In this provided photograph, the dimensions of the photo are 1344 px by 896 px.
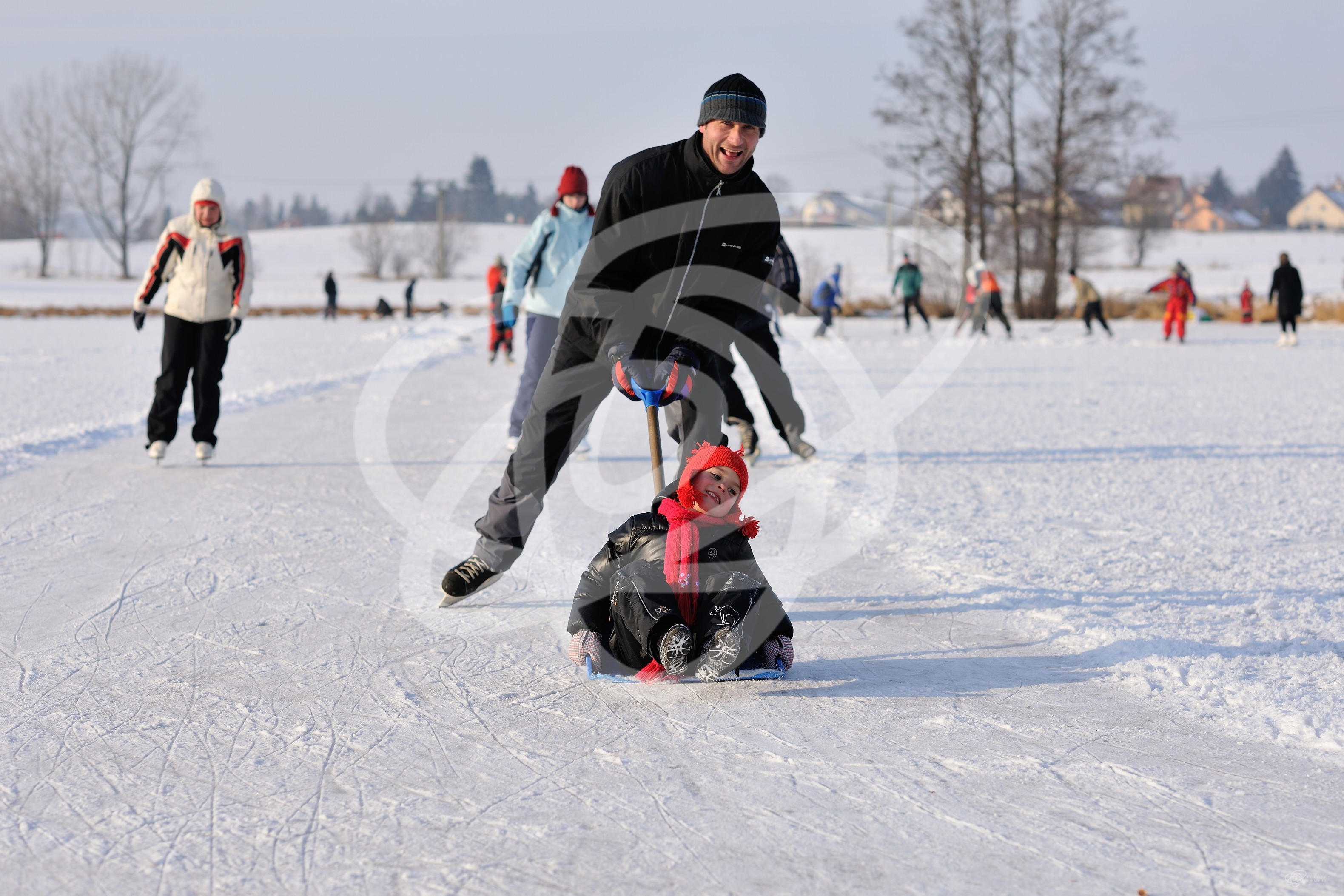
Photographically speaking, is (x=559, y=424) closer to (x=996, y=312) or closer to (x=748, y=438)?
(x=748, y=438)

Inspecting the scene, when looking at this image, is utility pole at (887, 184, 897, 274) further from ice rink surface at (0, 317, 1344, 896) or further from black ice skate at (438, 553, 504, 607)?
black ice skate at (438, 553, 504, 607)

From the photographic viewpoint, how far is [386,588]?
4.07 metres

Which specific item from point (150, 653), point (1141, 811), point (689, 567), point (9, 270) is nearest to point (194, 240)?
point (150, 653)

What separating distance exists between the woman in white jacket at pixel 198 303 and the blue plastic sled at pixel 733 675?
4326mm

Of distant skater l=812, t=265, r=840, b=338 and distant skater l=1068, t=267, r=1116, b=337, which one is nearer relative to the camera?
distant skater l=1068, t=267, r=1116, b=337

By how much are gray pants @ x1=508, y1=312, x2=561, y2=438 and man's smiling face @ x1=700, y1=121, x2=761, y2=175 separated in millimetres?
3342

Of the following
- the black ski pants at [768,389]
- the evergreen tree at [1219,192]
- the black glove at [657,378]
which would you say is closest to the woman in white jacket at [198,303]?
the black ski pants at [768,389]

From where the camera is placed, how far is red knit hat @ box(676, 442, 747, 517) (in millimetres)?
3016

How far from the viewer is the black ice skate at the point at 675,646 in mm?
2891

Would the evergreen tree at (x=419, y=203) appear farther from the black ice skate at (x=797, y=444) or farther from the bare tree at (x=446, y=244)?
the black ice skate at (x=797, y=444)

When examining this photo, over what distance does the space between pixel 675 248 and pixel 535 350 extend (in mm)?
3345

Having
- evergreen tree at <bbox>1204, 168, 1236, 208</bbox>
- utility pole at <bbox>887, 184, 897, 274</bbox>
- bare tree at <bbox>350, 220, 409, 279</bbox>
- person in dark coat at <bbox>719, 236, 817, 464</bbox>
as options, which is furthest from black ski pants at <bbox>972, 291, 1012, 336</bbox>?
evergreen tree at <bbox>1204, 168, 1236, 208</bbox>

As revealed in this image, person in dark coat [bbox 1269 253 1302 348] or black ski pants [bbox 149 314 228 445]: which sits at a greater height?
person in dark coat [bbox 1269 253 1302 348]

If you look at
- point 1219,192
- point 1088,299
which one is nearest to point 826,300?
point 1088,299
